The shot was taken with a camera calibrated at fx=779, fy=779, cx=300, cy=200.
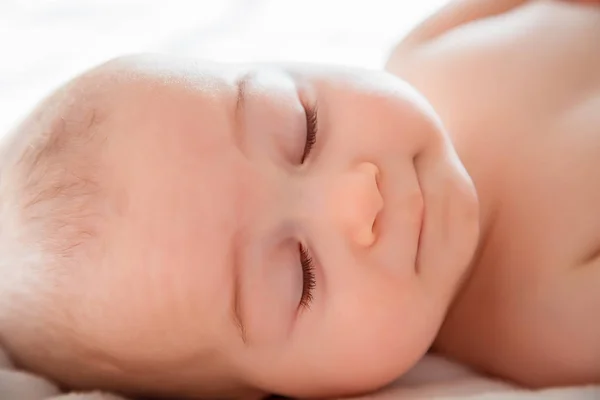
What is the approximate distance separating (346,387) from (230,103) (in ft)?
1.26

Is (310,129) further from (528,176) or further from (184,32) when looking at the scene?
(184,32)

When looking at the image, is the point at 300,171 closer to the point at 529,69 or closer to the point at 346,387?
the point at 346,387

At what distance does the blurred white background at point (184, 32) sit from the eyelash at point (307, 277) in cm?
66

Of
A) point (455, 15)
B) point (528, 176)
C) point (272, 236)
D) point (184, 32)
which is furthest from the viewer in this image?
point (184, 32)

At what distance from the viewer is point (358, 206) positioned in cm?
94

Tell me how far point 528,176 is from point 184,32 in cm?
84

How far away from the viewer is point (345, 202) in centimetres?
94

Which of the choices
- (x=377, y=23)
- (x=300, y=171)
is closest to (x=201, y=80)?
(x=300, y=171)

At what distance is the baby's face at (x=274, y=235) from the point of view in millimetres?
920

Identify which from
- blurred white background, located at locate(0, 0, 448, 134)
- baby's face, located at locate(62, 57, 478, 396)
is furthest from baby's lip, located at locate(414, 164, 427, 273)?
blurred white background, located at locate(0, 0, 448, 134)

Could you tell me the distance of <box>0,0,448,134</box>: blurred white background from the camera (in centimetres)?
155

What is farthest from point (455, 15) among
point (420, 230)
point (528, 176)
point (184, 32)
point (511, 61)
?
point (184, 32)

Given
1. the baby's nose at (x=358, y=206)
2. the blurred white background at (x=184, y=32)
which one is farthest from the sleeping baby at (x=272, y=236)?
the blurred white background at (x=184, y=32)

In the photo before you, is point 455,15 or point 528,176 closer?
point 528,176
